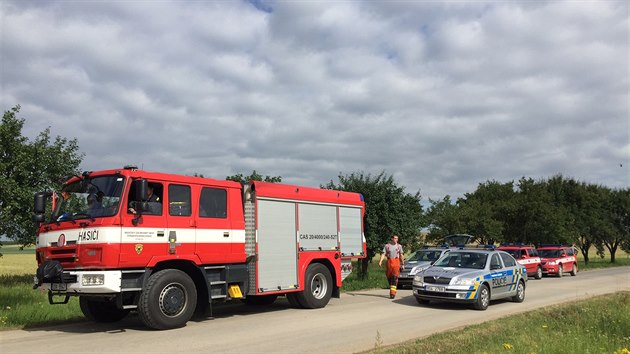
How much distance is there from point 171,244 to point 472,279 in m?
7.37

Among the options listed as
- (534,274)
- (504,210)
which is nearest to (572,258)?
(534,274)

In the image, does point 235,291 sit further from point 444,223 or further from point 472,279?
point 444,223

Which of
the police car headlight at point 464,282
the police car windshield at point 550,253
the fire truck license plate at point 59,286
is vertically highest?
the fire truck license plate at point 59,286

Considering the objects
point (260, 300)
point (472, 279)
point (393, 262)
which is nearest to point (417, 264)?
point (393, 262)

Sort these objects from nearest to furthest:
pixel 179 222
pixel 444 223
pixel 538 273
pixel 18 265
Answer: pixel 179 222, pixel 538 273, pixel 444 223, pixel 18 265

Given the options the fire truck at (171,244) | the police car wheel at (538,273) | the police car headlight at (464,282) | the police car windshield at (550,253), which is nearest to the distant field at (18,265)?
the fire truck at (171,244)

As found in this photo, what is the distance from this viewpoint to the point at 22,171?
21609 mm

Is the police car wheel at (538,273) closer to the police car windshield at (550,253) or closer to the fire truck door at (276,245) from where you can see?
the police car windshield at (550,253)

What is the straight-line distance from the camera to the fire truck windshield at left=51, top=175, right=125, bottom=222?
368 inches

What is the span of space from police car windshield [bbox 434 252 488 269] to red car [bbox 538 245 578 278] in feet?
54.9

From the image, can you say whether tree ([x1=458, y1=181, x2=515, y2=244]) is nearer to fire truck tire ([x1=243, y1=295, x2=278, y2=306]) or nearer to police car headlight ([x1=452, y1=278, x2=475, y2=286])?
police car headlight ([x1=452, y1=278, x2=475, y2=286])

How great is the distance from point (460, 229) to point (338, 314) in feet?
80.1

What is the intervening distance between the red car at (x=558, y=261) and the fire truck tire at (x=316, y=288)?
64.1 ft

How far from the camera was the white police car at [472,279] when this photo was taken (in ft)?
42.0
